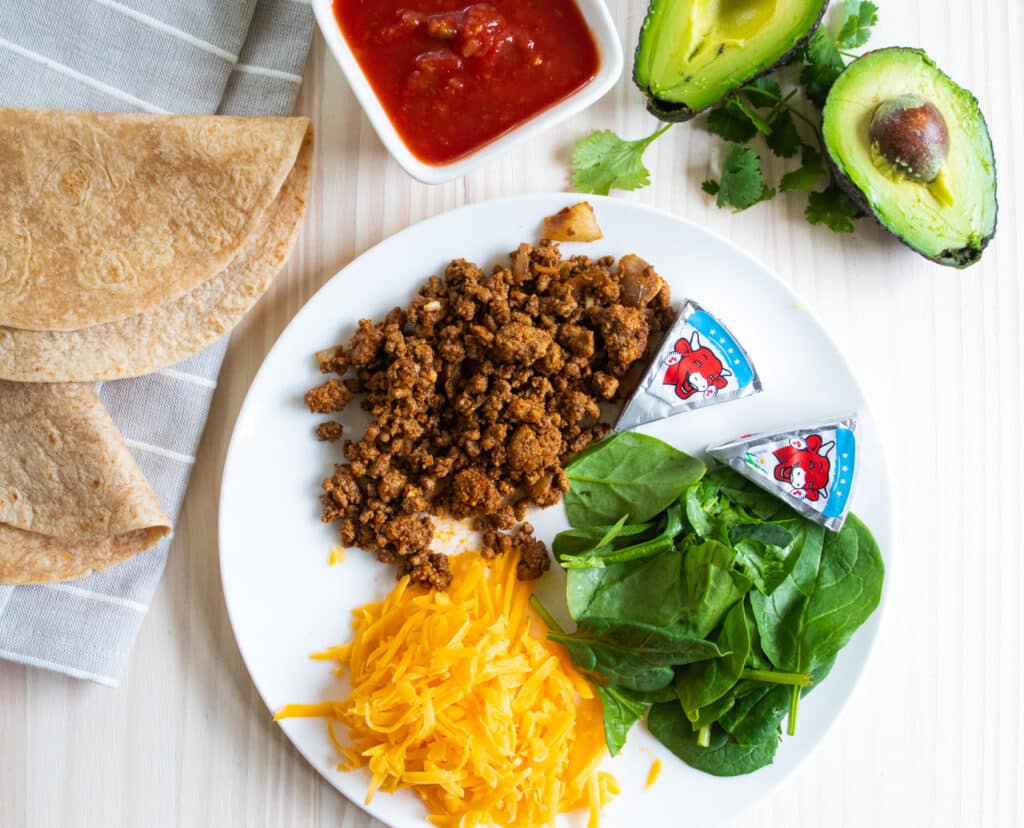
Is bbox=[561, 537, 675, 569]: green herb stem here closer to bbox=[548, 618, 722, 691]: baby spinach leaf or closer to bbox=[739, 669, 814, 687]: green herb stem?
bbox=[548, 618, 722, 691]: baby spinach leaf

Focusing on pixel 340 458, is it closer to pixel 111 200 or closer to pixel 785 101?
pixel 111 200

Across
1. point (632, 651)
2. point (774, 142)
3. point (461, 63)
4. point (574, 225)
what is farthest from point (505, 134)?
point (632, 651)

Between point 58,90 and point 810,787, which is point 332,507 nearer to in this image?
point 58,90

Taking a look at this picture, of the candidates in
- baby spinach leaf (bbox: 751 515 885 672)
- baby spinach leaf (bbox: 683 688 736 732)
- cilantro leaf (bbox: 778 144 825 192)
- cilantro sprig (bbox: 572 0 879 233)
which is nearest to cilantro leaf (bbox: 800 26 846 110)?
cilantro sprig (bbox: 572 0 879 233)

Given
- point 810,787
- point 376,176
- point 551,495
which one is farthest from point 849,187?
point 810,787

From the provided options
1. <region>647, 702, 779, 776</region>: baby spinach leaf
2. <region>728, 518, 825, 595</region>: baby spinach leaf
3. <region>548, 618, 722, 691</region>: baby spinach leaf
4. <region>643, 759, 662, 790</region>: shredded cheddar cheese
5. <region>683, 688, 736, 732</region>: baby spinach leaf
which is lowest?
<region>643, 759, 662, 790</region>: shredded cheddar cheese
